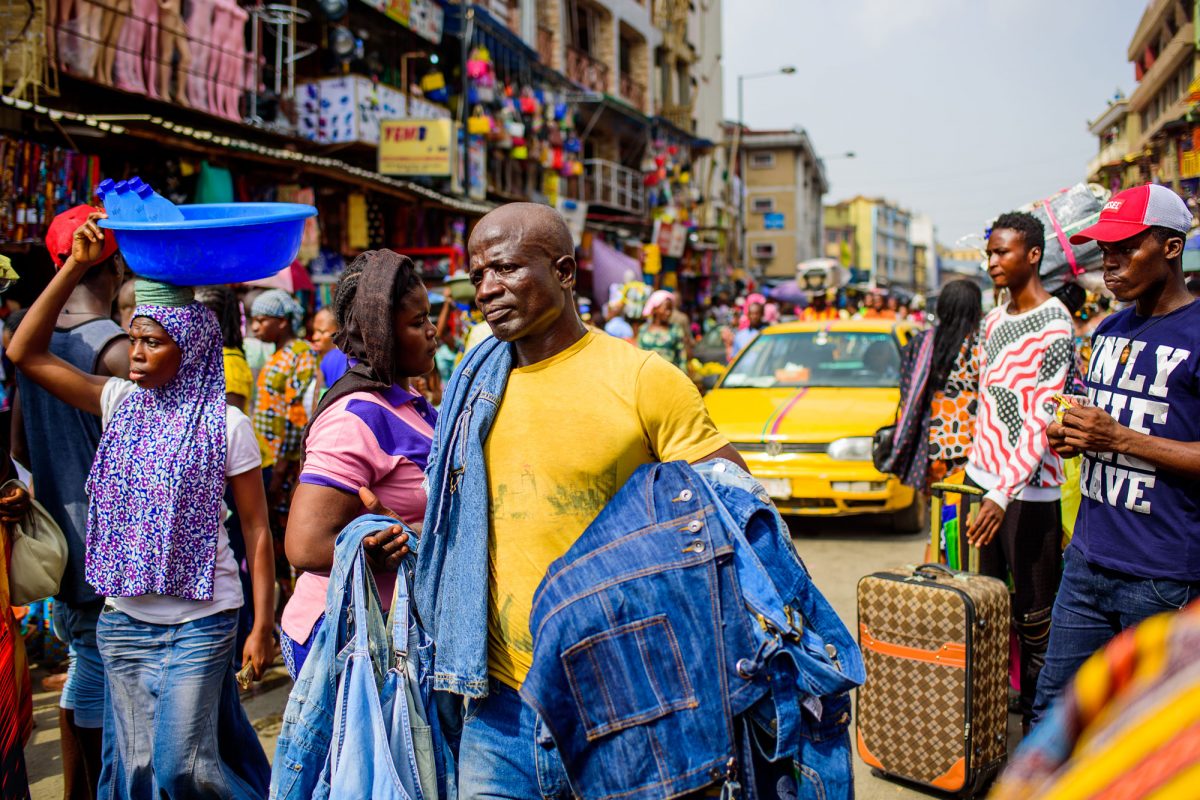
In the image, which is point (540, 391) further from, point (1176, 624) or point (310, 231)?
point (310, 231)

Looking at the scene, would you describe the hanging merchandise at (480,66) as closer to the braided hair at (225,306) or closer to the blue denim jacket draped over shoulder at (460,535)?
the braided hair at (225,306)

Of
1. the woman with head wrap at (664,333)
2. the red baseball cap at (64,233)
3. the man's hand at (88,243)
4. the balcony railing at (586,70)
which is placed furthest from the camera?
the balcony railing at (586,70)

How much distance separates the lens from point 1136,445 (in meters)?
2.86

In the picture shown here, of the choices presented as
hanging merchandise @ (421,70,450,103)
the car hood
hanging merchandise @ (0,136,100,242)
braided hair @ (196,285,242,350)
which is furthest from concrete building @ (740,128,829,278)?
braided hair @ (196,285,242,350)

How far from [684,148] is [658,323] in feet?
76.5

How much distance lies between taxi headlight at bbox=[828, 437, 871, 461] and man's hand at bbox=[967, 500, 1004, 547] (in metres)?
3.82

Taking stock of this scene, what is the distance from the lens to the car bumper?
25.1ft

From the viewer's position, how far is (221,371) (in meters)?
3.14

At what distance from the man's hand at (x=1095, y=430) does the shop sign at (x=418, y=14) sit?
1461cm

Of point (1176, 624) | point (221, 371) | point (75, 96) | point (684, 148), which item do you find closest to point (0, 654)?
point (221, 371)

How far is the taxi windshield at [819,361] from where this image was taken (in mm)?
8812

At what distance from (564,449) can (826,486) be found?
5.89 metres

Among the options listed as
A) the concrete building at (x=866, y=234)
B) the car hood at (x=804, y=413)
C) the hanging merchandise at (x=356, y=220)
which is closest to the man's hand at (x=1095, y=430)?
the car hood at (x=804, y=413)

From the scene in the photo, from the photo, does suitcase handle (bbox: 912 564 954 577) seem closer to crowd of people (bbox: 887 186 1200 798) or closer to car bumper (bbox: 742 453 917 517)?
crowd of people (bbox: 887 186 1200 798)
